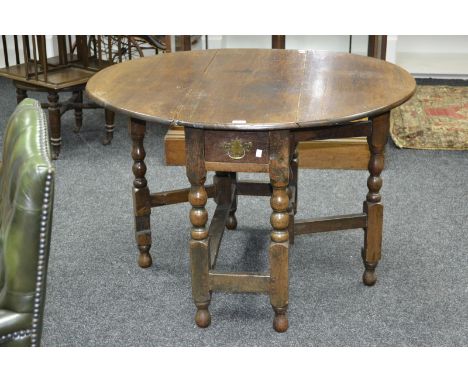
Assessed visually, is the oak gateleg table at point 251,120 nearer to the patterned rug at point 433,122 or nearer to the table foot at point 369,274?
the table foot at point 369,274

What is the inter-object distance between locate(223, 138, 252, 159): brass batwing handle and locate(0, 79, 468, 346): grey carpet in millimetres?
665

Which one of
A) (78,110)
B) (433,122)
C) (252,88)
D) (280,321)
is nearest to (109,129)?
(78,110)

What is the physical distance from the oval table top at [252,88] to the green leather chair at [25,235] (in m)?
0.60

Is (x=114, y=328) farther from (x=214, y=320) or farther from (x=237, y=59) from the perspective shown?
(x=237, y=59)

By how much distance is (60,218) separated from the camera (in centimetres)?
341

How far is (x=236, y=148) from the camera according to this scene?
87.1 inches

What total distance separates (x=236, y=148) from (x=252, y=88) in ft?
1.12

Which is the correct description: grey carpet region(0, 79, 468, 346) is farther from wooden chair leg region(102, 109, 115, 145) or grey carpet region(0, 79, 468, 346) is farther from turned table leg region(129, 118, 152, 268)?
wooden chair leg region(102, 109, 115, 145)

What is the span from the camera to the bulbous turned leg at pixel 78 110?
444 cm

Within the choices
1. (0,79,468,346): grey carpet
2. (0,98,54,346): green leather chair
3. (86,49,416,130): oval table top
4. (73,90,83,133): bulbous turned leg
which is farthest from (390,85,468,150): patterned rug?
(0,98,54,346): green leather chair

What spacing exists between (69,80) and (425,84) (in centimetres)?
276

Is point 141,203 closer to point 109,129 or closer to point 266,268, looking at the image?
point 266,268

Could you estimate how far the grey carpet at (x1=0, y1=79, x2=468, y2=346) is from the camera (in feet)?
8.32

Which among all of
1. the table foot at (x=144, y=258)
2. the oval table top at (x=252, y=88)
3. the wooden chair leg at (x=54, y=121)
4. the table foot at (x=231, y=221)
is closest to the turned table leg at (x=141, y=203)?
the table foot at (x=144, y=258)
